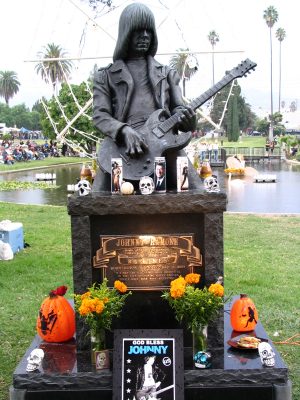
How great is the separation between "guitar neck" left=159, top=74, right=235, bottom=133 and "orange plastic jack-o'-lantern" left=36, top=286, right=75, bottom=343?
6.47 ft

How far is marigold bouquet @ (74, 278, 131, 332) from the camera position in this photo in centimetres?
463

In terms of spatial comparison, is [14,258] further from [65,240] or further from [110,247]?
[110,247]

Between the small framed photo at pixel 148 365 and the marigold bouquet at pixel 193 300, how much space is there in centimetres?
17

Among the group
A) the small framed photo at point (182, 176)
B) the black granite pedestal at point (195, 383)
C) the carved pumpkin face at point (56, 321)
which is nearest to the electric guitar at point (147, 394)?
the black granite pedestal at point (195, 383)

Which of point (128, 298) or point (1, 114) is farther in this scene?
point (1, 114)

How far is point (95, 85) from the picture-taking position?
5.75 m

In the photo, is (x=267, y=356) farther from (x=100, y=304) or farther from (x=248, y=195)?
(x=248, y=195)

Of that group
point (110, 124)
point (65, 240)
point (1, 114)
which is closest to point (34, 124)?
point (1, 114)

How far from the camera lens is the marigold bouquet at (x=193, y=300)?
471cm

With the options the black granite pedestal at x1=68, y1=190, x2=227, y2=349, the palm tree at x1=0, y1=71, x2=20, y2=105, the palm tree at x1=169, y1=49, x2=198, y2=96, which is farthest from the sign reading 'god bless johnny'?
the palm tree at x1=0, y1=71, x2=20, y2=105

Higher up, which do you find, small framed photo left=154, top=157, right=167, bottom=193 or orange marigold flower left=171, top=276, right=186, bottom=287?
small framed photo left=154, top=157, right=167, bottom=193

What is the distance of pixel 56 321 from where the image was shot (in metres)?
5.35

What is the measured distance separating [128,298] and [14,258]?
5959 mm

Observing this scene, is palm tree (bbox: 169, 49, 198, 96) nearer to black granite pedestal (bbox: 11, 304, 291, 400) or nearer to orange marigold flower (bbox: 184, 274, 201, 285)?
orange marigold flower (bbox: 184, 274, 201, 285)
